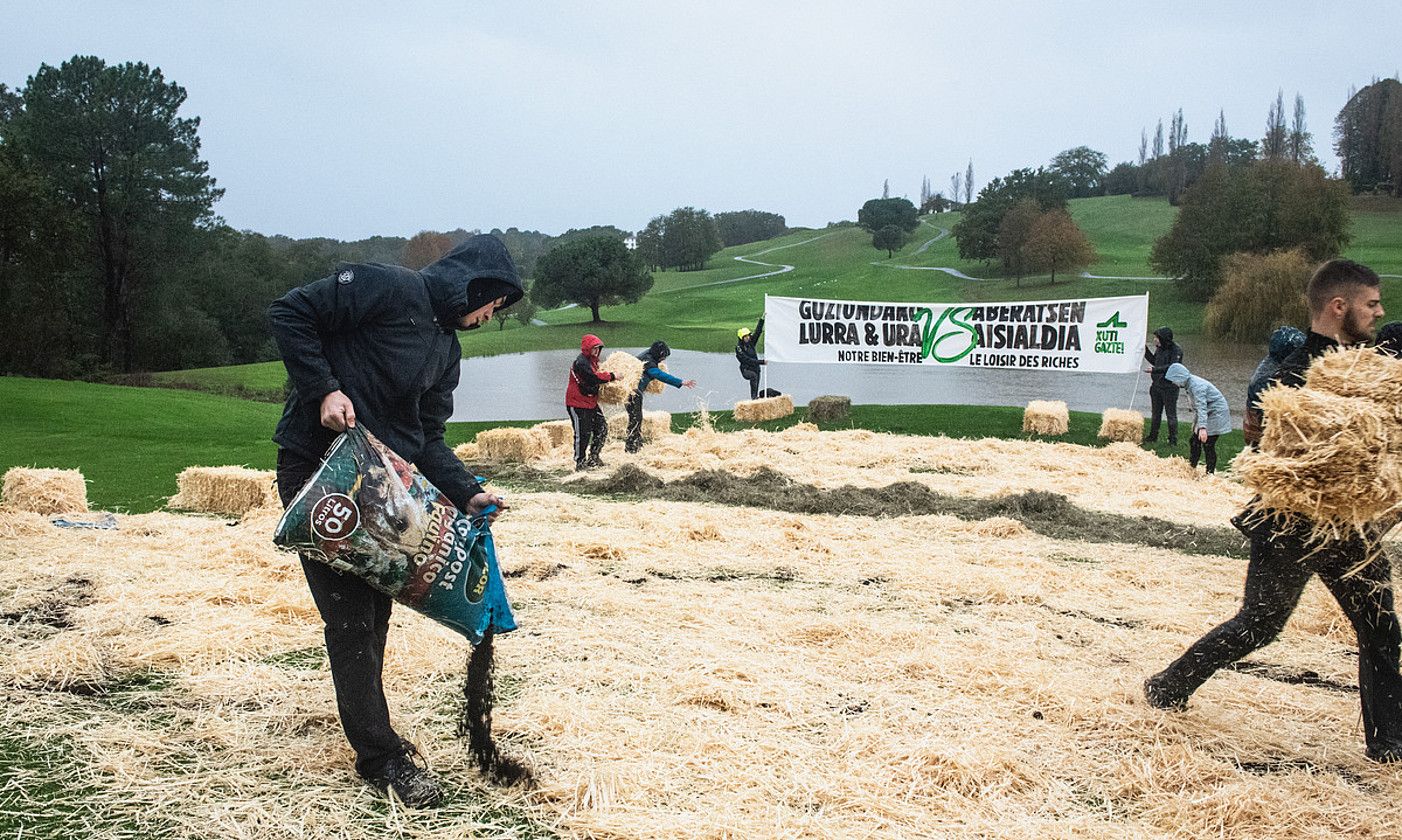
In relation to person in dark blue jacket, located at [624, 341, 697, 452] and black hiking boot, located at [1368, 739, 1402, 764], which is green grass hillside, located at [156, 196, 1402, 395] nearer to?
person in dark blue jacket, located at [624, 341, 697, 452]

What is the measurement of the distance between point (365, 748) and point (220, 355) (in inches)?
2271

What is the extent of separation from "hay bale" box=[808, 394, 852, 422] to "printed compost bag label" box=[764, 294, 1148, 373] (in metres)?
0.93

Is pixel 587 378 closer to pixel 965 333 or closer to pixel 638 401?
pixel 638 401

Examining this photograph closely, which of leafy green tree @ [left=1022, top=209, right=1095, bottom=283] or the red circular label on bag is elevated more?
leafy green tree @ [left=1022, top=209, right=1095, bottom=283]

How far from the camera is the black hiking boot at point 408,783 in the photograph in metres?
3.57

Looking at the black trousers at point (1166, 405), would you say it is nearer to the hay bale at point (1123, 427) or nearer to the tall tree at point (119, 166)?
the hay bale at point (1123, 427)

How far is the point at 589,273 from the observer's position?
6512cm

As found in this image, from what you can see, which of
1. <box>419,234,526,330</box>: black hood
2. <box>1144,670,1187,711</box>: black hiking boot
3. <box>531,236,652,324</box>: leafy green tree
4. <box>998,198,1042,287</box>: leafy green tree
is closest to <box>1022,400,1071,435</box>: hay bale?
<box>1144,670,1187,711</box>: black hiking boot

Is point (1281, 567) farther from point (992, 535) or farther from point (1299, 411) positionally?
point (992, 535)

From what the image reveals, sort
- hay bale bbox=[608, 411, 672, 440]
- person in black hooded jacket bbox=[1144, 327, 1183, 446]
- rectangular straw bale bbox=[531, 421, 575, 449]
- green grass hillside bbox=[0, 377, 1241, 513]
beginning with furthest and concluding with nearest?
hay bale bbox=[608, 411, 672, 440] < rectangular straw bale bbox=[531, 421, 575, 449] < person in black hooded jacket bbox=[1144, 327, 1183, 446] < green grass hillside bbox=[0, 377, 1241, 513]

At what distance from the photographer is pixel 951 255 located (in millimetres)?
94125

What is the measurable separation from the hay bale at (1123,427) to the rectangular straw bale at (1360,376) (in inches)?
527

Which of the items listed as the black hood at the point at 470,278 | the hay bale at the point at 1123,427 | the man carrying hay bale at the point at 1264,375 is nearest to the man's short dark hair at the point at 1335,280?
the man carrying hay bale at the point at 1264,375

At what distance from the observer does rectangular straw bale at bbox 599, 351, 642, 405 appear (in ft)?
51.1
